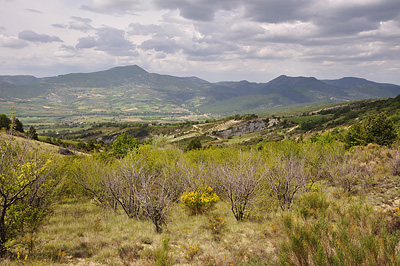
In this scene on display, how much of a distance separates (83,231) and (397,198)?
741 inches

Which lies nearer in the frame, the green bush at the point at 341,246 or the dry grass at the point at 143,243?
the green bush at the point at 341,246

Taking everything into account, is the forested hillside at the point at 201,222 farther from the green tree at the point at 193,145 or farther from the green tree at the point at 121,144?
the green tree at the point at 193,145

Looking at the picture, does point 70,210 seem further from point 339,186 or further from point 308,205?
point 339,186

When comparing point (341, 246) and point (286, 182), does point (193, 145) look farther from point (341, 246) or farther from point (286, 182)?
point (341, 246)

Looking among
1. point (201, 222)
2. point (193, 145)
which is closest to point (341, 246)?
point (201, 222)

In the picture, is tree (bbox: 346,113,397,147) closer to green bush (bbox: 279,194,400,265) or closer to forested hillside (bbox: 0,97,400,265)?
forested hillside (bbox: 0,97,400,265)

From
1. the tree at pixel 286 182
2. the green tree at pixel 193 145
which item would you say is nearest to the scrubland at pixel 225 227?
the tree at pixel 286 182

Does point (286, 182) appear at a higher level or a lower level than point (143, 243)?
higher

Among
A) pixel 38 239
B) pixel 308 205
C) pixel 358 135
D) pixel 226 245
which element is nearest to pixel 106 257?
pixel 38 239

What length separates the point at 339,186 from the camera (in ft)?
63.5

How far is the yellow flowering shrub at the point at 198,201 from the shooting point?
17531 mm

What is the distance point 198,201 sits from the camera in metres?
17.7

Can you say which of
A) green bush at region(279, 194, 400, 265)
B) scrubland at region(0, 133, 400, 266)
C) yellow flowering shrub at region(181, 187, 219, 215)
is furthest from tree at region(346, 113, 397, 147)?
green bush at region(279, 194, 400, 265)

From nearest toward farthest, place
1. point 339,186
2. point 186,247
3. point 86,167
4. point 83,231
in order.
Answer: point 186,247 < point 83,231 < point 339,186 < point 86,167
